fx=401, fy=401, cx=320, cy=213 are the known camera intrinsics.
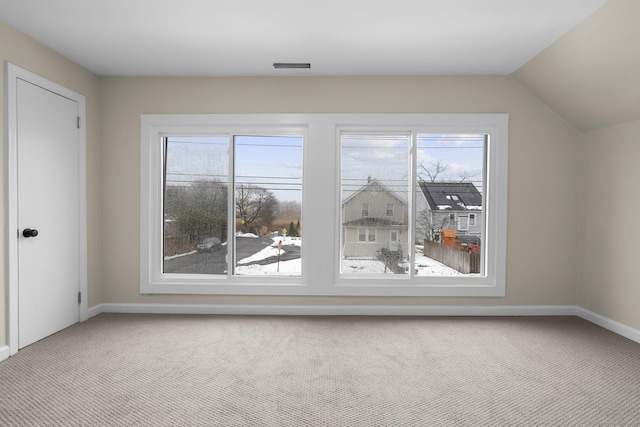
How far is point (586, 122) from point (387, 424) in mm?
3622

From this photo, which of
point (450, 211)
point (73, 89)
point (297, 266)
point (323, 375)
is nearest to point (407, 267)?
point (450, 211)

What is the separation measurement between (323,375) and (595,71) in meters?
3.30

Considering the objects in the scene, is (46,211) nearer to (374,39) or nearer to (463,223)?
(374,39)

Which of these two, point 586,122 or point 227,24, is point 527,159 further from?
point 227,24

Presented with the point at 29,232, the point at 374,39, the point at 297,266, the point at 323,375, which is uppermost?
the point at 374,39

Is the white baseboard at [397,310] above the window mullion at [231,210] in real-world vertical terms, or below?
below

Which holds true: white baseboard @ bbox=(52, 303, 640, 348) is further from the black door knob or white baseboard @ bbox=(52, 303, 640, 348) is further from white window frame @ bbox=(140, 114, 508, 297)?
the black door knob

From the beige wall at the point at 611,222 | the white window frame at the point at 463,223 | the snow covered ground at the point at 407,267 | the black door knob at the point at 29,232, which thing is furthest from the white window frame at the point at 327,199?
the black door knob at the point at 29,232

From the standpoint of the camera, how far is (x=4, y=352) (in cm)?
310

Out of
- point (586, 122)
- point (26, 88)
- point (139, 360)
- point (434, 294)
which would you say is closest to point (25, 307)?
point (139, 360)

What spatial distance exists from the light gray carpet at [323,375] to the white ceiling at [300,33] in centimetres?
260

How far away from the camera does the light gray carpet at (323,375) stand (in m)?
2.34

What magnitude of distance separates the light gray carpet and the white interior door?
0.90 ft

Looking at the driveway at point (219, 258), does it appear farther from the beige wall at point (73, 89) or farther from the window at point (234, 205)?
the beige wall at point (73, 89)
